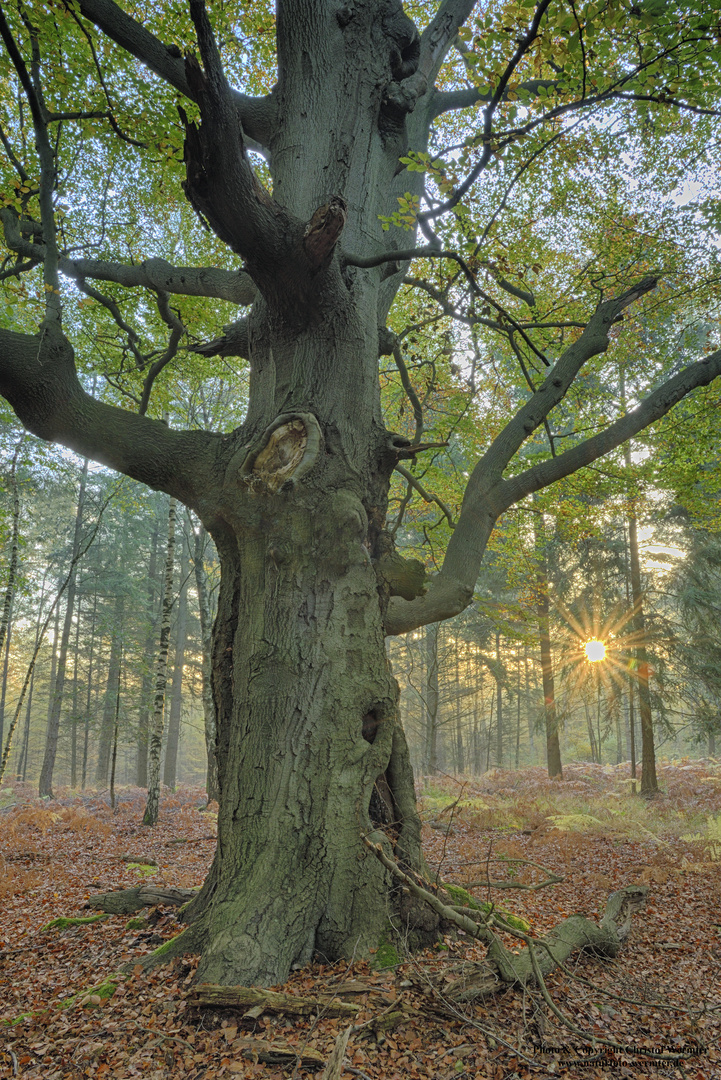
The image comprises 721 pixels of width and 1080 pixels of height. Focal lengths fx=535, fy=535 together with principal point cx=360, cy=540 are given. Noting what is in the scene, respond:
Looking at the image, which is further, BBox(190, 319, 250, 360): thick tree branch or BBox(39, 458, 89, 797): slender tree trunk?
BBox(39, 458, 89, 797): slender tree trunk

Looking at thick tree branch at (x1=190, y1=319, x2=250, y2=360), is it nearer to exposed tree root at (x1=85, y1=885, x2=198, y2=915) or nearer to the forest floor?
the forest floor

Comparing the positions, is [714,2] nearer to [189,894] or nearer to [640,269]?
[640,269]

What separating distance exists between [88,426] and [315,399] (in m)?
1.68

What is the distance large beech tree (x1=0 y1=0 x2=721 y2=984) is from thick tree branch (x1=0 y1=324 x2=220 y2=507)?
0.02 m

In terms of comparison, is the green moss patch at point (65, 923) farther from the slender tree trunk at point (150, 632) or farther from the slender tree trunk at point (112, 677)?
the slender tree trunk at point (150, 632)

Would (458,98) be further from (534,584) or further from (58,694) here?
(58,694)

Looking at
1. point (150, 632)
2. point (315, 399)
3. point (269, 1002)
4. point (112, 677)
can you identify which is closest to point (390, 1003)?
point (269, 1002)

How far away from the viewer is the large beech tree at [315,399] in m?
3.09

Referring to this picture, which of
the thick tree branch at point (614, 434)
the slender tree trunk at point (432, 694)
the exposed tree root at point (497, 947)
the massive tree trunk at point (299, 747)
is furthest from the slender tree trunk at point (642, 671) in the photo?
the massive tree trunk at point (299, 747)

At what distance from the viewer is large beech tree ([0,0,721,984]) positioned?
309 cm

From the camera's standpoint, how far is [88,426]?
3.93m

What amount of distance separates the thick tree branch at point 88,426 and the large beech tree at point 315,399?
0.02 m

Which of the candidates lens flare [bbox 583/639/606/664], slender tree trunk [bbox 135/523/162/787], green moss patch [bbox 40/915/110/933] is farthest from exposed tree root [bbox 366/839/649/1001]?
slender tree trunk [bbox 135/523/162/787]

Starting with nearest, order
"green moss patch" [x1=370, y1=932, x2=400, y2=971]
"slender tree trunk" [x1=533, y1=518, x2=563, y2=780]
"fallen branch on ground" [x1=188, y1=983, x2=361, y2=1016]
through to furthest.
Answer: "fallen branch on ground" [x1=188, y1=983, x2=361, y2=1016]
"green moss patch" [x1=370, y1=932, x2=400, y2=971]
"slender tree trunk" [x1=533, y1=518, x2=563, y2=780]
